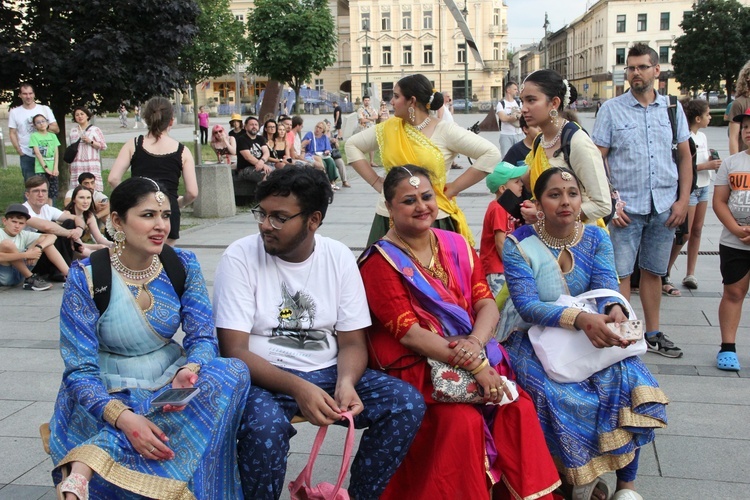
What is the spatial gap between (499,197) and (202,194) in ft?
26.4

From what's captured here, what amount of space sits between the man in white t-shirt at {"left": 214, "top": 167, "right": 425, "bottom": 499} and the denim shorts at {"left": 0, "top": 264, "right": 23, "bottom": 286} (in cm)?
517

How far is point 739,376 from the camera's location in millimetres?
4781

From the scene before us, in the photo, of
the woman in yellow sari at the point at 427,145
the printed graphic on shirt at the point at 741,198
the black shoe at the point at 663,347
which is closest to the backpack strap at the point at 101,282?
the woman in yellow sari at the point at 427,145

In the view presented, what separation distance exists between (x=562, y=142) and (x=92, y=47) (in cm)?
899

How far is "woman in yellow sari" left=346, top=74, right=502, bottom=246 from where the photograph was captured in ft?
14.7

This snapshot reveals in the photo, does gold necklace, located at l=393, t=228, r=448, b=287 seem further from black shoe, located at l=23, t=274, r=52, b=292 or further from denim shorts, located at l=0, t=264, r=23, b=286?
denim shorts, located at l=0, t=264, r=23, b=286

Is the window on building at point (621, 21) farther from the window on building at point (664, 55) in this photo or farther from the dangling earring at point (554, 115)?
the dangling earring at point (554, 115)

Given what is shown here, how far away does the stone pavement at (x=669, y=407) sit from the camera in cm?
351

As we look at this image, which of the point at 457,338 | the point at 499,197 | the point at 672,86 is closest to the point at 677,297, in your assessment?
the point at 499,197

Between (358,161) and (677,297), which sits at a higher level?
(358,161)

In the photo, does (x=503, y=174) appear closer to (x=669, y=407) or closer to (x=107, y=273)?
(x=669, y=407)

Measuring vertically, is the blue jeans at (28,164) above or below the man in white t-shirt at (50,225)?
above

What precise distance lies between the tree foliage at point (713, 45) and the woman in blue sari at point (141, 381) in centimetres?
4229

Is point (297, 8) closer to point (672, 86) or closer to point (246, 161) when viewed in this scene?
point (246, 161)
